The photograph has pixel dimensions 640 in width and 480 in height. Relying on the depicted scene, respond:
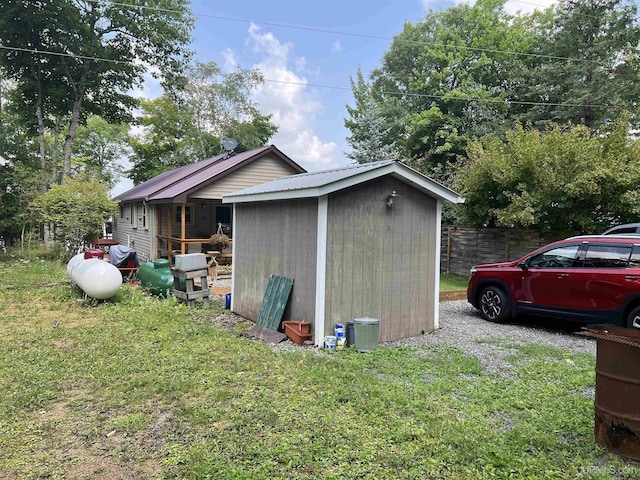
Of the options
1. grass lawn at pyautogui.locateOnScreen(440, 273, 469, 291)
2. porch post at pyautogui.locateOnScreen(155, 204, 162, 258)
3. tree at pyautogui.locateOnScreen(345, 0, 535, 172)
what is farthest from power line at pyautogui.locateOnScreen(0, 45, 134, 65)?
grass lawn at pyautogui.locateOnScreen(440, 273, 469, 291)

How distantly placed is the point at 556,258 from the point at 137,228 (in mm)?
16530

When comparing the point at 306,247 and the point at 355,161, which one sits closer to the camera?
the point at 306,247

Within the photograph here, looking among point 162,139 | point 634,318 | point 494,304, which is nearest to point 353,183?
point 494,304

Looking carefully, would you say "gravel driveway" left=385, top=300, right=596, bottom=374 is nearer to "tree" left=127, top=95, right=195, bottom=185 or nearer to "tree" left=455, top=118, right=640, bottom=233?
"tree" left=455, top=118, right=640, bottom=233

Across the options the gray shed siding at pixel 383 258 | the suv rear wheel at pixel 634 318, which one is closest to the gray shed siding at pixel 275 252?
the gray shed siding at pixel 383 258

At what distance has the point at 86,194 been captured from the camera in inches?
590

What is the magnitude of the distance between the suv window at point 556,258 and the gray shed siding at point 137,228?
13.5 m

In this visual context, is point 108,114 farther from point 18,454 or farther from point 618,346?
point 618,346

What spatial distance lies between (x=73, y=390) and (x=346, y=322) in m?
3.52

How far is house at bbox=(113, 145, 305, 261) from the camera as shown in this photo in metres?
13.7

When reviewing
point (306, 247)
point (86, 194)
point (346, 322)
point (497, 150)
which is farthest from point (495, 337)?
point (86, 194)

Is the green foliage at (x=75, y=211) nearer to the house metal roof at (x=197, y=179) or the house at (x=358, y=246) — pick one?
the house metal roof at (x=197, y=179)

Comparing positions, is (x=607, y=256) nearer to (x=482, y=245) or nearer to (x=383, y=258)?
(x=383, y=258)

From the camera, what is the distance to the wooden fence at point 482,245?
1195 centimetres
